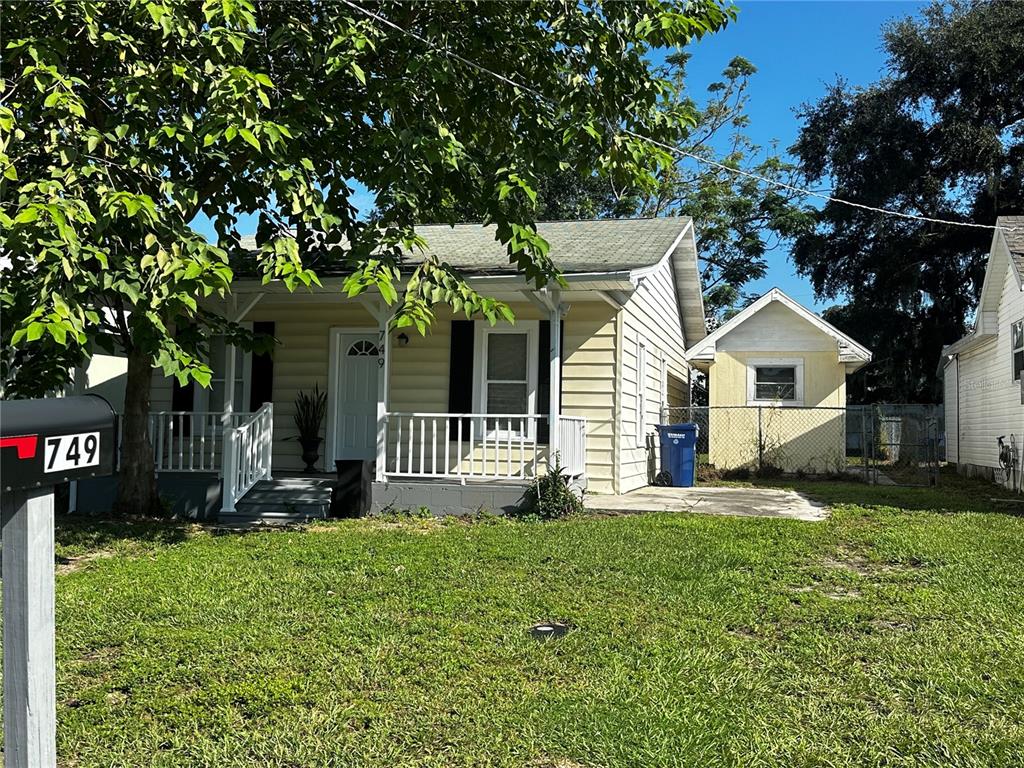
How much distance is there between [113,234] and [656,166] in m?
5.35

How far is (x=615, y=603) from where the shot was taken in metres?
5.30

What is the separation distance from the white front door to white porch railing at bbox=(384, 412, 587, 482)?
1.55 ft

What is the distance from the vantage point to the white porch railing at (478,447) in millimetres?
9906

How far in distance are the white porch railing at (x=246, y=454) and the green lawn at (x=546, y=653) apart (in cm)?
217

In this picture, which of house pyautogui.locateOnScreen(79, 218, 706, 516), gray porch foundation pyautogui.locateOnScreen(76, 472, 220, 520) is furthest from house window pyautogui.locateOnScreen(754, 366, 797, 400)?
gray porch foundation pyautogui.locateOnScreen(76, 472, 220, 520)

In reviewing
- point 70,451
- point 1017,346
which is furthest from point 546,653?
point 1017,346

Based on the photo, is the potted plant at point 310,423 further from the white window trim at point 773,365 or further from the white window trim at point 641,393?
the white window trim at point 773,365

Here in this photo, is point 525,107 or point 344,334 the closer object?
point 525,107

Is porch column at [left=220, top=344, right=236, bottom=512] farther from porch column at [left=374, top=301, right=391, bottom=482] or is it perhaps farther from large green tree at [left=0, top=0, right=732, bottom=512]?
porch column at [left=374, top=301, right=391, bottom=482]

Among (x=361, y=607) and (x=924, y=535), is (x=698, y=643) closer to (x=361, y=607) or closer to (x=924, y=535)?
(x=361, y=607)

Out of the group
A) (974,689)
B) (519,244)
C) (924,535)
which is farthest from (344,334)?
(974,689)

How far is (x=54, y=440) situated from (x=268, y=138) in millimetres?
5417

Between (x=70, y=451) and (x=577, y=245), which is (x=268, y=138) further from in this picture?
(x=577, y=245)

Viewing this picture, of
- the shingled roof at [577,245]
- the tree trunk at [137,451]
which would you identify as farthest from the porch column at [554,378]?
the tree trunk at [137,451]
